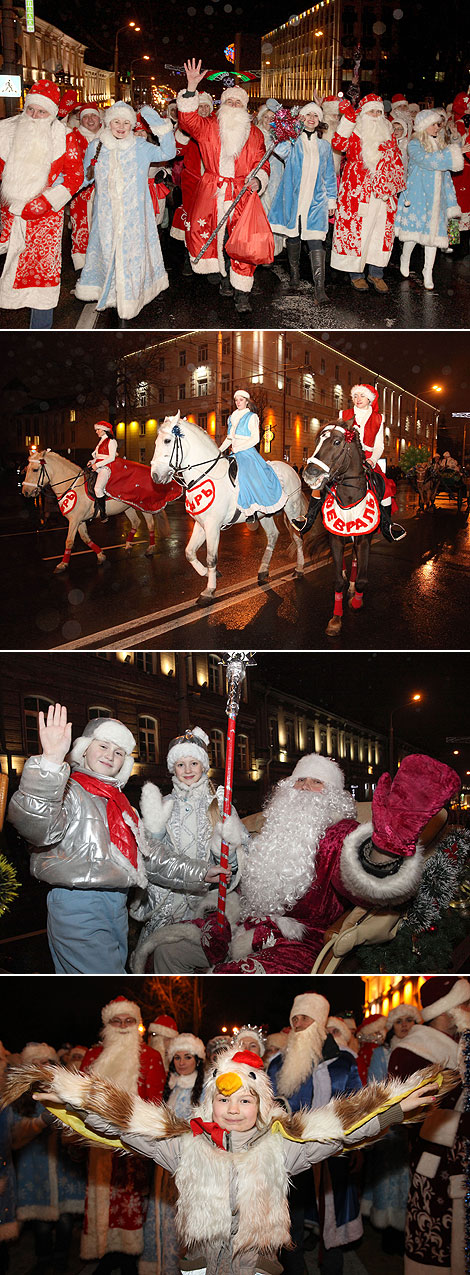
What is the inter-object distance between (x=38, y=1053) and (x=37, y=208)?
3.69 metres

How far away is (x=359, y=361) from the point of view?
4.64 metres

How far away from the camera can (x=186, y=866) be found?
4.48m

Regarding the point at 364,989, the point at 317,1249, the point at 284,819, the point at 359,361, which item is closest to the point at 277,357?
the point at 359,361

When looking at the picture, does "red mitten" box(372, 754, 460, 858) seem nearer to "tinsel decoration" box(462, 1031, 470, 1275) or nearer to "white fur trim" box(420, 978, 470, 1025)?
"tinsel decoration" box(462, 1031, 470, 1275)

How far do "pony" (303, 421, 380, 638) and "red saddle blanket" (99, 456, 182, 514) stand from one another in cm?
63

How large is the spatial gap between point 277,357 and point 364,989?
9.10ft

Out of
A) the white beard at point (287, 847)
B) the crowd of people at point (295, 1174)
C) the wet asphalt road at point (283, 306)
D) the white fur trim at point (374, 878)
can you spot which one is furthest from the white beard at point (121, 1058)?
the wet asphalt road at point (283, 306)

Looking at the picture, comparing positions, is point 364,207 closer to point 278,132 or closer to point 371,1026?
point 278,132

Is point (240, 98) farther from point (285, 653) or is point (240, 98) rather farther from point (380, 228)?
point (285, 653)

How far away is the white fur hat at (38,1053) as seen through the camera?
4.38m

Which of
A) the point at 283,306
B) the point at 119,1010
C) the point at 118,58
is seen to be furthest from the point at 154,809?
the point at 118,58

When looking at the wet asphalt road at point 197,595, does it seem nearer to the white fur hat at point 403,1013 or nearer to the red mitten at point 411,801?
the red mitten at point 411,801

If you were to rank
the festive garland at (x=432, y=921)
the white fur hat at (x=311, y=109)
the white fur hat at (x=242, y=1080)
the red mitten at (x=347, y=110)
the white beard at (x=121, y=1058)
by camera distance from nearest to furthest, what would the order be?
1. the white fur hat at (x=242, y=1080)
2. the white beard at (x=121, y=1058)
3. the festive garland at (x=432, y=921)
4. the white fur hat at (x=311, y=109)
5. the red mitten at (x=347, y=110)

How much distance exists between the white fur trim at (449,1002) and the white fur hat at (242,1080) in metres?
1.42
